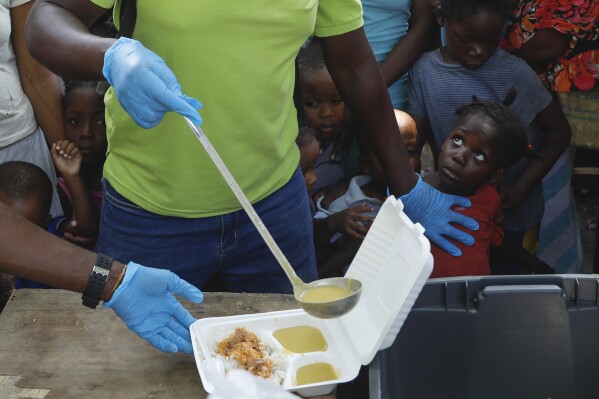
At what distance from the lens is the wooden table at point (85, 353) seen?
1.37 m

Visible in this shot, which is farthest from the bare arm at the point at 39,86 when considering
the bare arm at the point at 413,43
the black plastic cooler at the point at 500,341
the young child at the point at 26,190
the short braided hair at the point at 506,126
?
the black plastic cooler at the point at 500,341

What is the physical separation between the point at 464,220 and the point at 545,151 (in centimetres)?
74

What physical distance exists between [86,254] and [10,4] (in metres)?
1.20

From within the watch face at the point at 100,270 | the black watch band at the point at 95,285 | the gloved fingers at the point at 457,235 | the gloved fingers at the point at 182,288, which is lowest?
the gloved fingers at the point at 457,235

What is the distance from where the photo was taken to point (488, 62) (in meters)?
2.62

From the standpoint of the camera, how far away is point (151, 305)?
1.41 meters

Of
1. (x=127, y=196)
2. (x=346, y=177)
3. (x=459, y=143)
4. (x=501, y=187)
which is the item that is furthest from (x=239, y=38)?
(x=501, y=187)

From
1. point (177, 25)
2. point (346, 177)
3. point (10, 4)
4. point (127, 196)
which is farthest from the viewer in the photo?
point (346, 177)

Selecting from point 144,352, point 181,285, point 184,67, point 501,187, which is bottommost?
point 501,187

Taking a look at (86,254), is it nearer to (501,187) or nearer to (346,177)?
(346,177)

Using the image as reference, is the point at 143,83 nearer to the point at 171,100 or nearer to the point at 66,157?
the point at 171,100

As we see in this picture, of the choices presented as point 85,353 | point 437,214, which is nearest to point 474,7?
point 437,214

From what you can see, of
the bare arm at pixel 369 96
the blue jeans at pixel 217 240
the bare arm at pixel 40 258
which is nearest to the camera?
the bare arm at pixel 40 258

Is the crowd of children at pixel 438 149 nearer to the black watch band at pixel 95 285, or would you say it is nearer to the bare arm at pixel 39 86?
the bare arm at pixel 39 86
